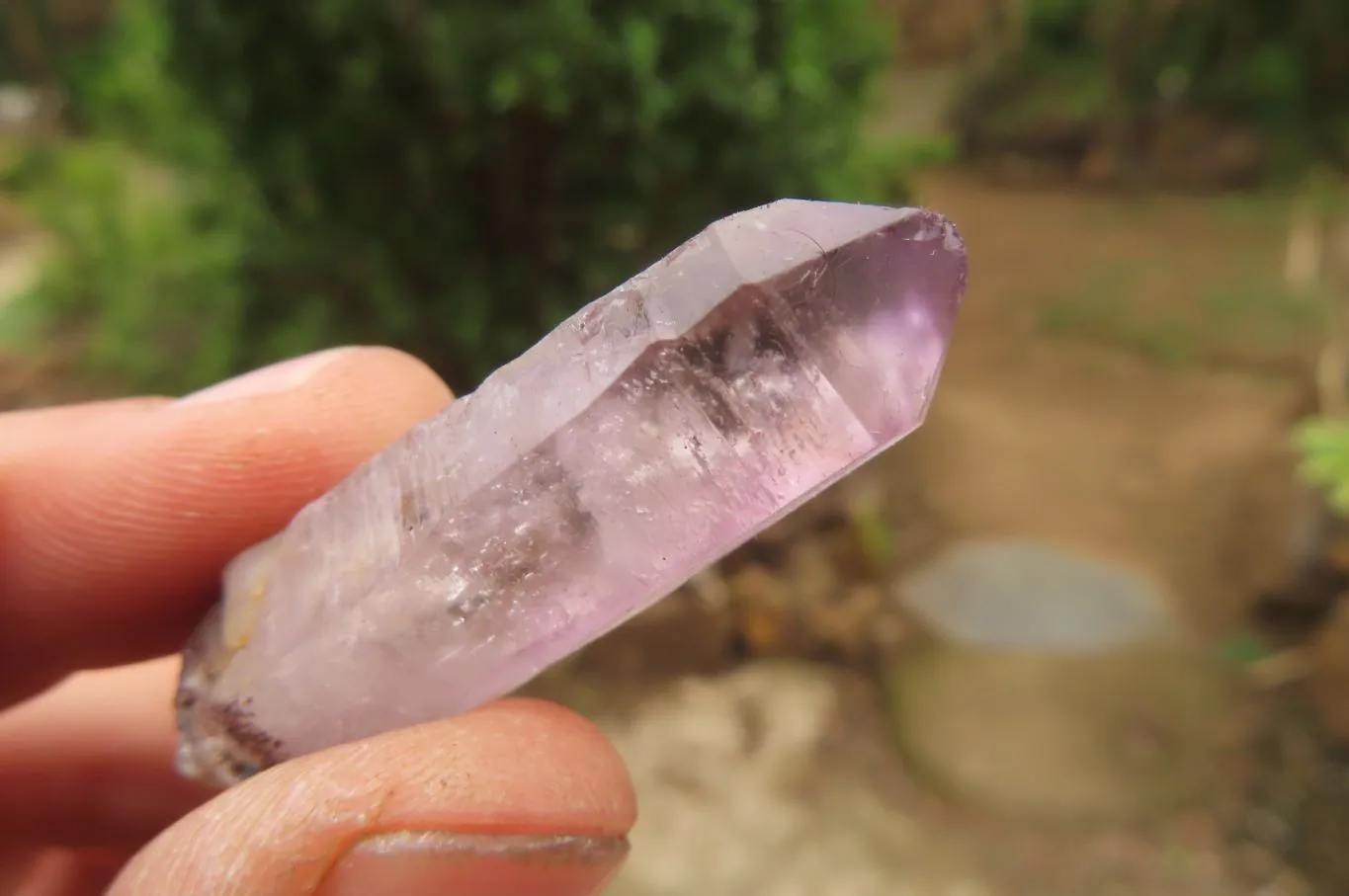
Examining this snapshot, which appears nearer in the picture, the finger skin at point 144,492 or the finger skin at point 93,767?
the finger skin at point 144,492

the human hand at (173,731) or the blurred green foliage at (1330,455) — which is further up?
the human hand at (173,731)

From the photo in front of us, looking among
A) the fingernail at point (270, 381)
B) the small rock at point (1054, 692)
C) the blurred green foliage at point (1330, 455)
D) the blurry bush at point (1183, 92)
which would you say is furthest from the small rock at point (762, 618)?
the blurry bush at point (1183, 92)

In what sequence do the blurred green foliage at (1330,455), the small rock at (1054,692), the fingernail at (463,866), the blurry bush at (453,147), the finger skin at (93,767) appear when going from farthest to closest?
the small rock at (1054,692) < the blurry bush at (453,147) < the blurred green foliage at (1330,455) < the finger skin at (93,767) < the fingernail at (463,866)

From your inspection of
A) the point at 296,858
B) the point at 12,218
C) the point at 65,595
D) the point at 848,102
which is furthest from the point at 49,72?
the point at 296,858

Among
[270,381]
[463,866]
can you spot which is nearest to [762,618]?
[270,381]

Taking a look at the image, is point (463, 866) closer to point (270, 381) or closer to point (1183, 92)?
point (270, 381)

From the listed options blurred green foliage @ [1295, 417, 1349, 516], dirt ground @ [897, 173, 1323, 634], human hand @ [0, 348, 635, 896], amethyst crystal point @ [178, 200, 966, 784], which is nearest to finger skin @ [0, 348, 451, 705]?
human hand @ [0, 348, 635, 896]

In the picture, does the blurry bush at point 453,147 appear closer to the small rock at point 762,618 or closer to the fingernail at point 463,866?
the small rock at point 762,618

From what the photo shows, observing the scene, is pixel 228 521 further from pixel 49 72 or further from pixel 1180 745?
pixel 49 72
